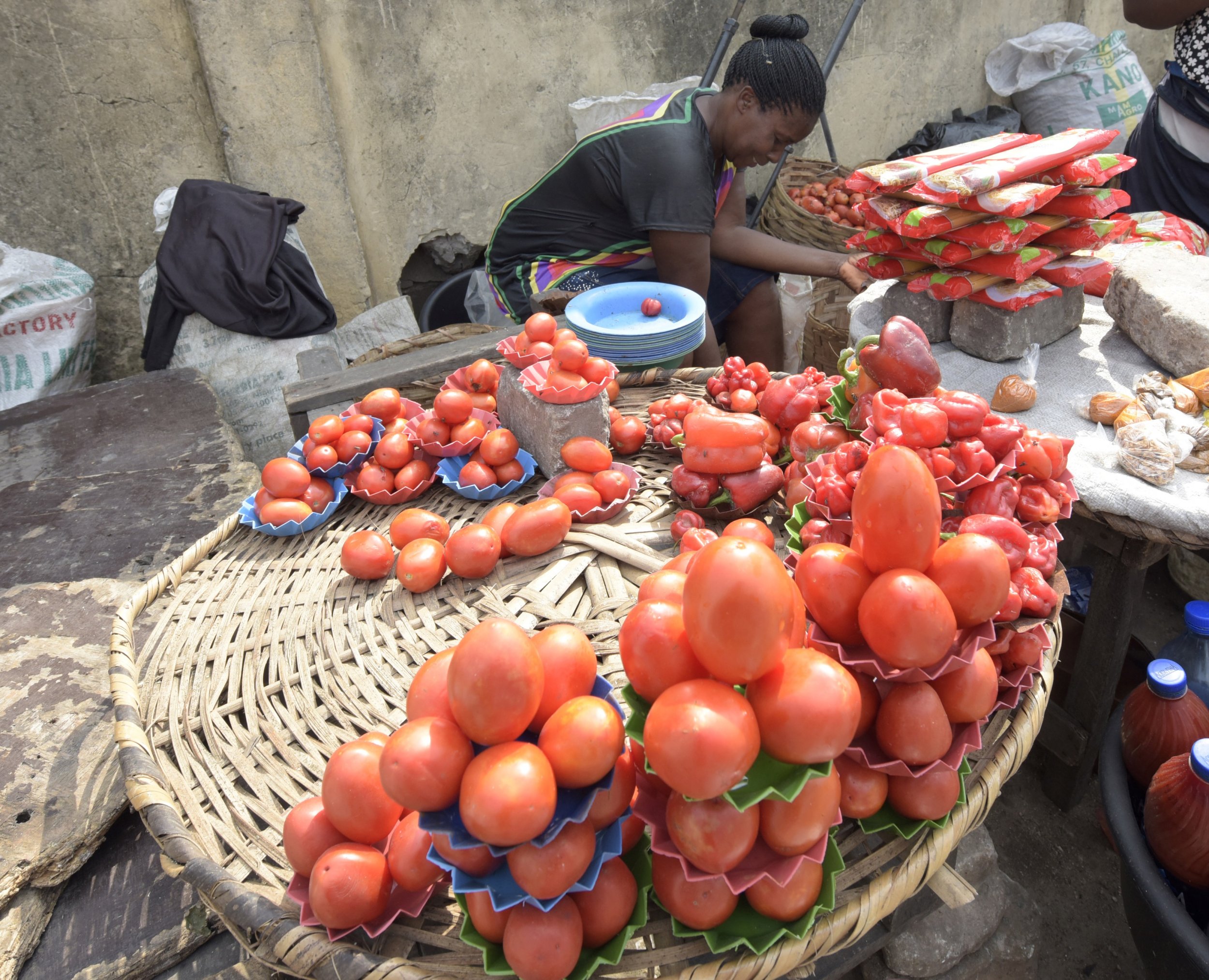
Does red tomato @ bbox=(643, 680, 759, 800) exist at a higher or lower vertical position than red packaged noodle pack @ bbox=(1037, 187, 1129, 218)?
lower

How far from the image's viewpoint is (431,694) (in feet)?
2.98

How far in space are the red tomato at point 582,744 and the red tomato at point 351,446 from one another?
121 centimetres

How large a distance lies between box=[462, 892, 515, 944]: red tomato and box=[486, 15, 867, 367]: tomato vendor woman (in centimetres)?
244

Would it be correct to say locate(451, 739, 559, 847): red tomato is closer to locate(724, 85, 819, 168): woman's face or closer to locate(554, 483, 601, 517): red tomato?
locate(554, 483, 601, 517): red tomato

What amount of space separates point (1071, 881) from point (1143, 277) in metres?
1.58

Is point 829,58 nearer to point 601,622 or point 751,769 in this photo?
point 601,622

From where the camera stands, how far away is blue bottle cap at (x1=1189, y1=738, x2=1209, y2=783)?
1.20 m

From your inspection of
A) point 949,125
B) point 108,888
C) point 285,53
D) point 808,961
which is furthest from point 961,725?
point 949,125

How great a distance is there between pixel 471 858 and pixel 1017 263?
1.82 metres

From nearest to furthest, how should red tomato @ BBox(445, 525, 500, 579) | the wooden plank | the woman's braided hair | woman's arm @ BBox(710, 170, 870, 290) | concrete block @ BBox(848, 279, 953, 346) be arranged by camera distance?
red tomato @ BBox(445, 525, 500, 579) → concrete block @ BBox(848, 279, 953, 346) → the wooden plank → the woman's braided hair → woman's arm @ BBox(710, 170, 870, 290)

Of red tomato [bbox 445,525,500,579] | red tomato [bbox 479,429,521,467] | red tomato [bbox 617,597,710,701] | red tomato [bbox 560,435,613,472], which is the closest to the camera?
red tomato [bbox 617,597,710,701]

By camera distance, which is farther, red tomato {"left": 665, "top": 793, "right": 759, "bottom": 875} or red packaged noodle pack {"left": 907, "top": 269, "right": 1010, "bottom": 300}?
red packaged noodle pack {"left": 907, "top": 269, "right": 1010, "bottom": 300}

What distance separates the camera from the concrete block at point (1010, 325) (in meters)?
2.01

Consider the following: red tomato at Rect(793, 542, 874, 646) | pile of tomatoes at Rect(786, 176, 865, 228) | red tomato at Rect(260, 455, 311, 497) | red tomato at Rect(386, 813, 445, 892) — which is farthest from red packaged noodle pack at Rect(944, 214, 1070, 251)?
pile of tomatoes at Rect(786, 176, 865, 228)
